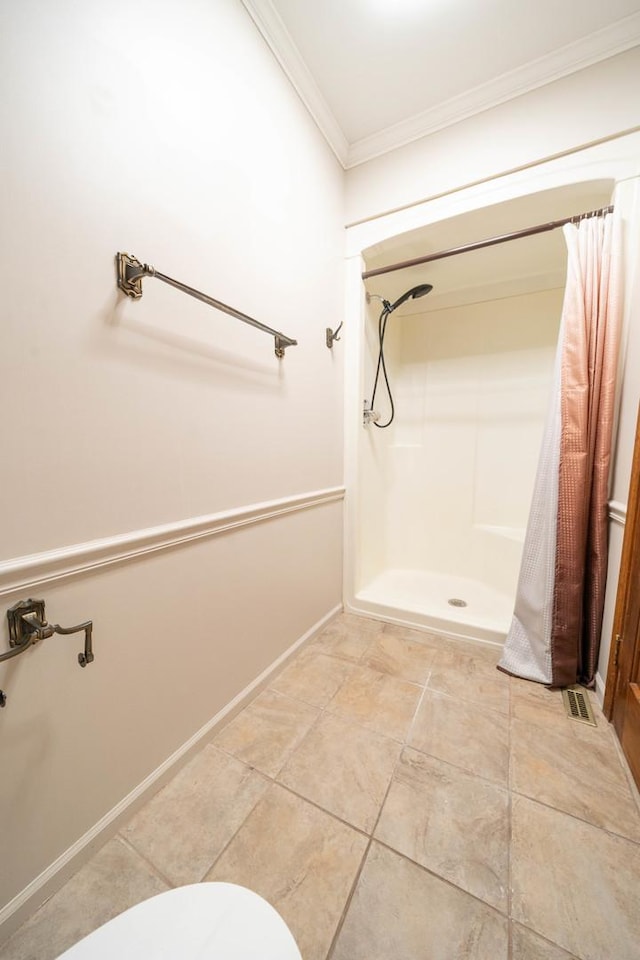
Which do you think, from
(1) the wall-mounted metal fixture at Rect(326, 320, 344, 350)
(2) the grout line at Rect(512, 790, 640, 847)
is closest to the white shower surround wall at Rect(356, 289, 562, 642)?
(1) the wall-mounted metal fixture at Rect(326, 320, 344, 350)

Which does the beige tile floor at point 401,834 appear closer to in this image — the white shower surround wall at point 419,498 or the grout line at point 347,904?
the grout line at point 347,904

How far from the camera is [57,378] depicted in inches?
29.8

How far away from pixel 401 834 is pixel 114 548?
107 cm

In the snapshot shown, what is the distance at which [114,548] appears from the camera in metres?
0.86

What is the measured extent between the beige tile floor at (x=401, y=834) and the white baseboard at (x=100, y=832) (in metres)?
0.02

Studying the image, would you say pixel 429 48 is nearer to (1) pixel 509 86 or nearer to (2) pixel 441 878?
(1) pixel 509 86

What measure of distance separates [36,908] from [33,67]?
5.87 ft

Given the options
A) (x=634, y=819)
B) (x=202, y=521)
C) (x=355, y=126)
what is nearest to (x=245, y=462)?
(x=202, y=521)

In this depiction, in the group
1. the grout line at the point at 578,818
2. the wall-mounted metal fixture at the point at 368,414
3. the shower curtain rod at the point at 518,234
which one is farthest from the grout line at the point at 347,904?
the shower curtain rod at the point at 518,234

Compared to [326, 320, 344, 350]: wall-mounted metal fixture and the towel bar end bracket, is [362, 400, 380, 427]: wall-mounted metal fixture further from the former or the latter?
the towel bar end bracket

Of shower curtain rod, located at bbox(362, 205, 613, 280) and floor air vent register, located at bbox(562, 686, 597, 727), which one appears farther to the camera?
shower curtain rod, located at bbox(362, 205, 613, 280)

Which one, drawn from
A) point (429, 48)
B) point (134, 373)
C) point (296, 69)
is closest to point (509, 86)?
point (429, 48)

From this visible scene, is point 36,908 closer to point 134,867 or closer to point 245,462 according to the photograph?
point 134,867

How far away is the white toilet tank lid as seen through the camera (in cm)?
48
